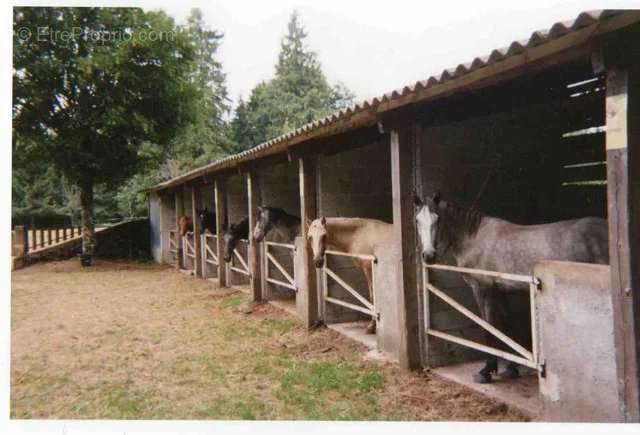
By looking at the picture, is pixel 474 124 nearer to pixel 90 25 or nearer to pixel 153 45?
pixel 90 25

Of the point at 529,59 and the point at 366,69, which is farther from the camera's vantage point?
the point at 366,69

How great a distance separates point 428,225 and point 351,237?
2022 mm

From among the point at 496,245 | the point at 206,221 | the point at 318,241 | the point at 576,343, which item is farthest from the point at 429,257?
the point at 206,221

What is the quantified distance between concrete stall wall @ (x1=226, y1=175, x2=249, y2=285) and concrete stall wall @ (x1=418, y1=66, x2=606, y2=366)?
6.52 meters

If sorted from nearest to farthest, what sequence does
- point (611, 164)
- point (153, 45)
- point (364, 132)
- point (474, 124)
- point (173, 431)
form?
point (611, 164), point (173, 431), point (474, 124), point (364, 132), point (153, 45)

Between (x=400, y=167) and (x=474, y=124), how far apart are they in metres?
1.25

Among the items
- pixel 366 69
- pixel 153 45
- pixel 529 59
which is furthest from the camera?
pixel 366 69

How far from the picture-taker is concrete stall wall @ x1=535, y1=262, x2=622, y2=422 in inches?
104

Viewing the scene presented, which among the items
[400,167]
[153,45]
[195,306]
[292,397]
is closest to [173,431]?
[292,397]

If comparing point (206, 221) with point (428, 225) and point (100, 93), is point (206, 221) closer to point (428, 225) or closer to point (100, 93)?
point (100, 93)

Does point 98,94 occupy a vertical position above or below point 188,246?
above

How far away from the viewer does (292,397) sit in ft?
13.4

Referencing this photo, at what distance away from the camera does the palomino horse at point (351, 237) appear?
228 inches

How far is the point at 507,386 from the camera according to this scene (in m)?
3.87
